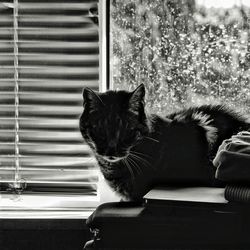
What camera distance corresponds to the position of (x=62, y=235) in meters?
A: 1.74

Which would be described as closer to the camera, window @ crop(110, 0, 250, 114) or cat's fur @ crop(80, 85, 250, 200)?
cat's fur @ crop(80, 85, 250, 200)

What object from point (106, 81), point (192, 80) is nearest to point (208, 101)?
point (192, 80)

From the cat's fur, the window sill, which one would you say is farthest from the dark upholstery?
the window sill

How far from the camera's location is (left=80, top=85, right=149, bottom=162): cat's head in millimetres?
1460

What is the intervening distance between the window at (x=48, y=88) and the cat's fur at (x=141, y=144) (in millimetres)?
345

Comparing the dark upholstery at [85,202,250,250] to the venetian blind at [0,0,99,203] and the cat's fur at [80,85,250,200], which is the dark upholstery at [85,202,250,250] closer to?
the cat's fur at [80,85,250,200]

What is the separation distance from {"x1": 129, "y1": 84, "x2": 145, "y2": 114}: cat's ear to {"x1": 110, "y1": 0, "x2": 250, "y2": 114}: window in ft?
1.23

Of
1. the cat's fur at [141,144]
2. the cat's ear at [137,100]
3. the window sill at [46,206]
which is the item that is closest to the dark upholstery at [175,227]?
the cat's fur at [141,144]

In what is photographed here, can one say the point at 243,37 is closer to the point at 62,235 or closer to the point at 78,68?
the point at 78,68

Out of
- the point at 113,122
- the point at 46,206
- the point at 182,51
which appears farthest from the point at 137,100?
the point at 46,206

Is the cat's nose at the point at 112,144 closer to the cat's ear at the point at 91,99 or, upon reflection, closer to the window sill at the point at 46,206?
the cat's ear at the point at 91,99

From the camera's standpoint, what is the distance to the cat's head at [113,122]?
146cm

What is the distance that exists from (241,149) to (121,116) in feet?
1.57

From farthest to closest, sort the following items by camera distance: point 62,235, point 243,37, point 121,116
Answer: point 243,37
point 62,235
point 121,116
